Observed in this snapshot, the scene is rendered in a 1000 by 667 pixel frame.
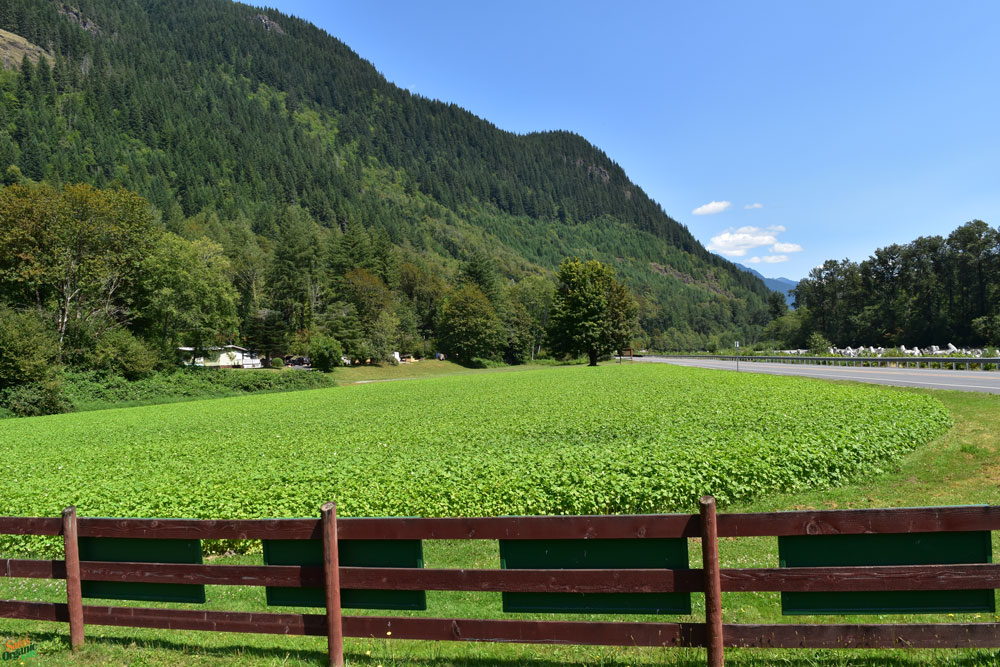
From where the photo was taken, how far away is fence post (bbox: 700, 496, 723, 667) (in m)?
4.05

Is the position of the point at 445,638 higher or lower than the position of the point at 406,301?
lower

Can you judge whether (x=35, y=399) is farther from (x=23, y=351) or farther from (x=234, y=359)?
(x=234, y=359)

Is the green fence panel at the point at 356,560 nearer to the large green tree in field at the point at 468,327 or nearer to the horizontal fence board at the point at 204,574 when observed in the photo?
the horizontal fence board at the point at 204,574

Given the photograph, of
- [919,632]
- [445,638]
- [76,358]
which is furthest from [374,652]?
[76,358]

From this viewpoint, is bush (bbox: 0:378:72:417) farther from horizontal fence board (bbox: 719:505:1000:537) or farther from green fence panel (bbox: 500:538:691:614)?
horizontal fence board (bbox: 719:505:1000:537)

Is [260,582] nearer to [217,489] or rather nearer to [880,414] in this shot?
[217,489]

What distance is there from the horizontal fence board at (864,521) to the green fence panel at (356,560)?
2528 millimetres

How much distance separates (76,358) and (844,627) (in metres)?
61.4

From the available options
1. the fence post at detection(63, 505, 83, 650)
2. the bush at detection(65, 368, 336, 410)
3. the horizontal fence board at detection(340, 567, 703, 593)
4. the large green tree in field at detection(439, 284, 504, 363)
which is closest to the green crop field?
the fence post at detection(63, 505, 83, 650)

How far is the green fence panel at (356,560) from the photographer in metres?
4.72

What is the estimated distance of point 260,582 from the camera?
4.97 metres

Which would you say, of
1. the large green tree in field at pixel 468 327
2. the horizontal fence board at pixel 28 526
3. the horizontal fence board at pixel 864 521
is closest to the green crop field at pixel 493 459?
the horizontal fence board at pixel 28 526

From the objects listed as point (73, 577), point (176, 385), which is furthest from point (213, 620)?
point (176, 385)

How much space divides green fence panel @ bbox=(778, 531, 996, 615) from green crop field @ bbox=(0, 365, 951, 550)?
6.57 meters
